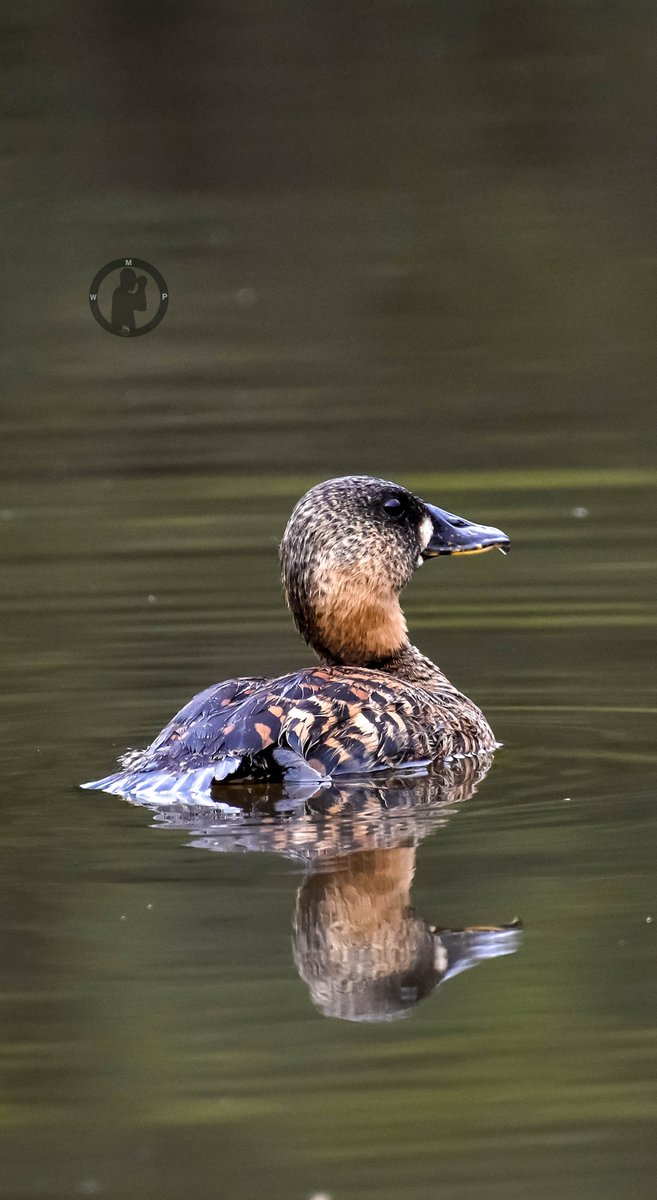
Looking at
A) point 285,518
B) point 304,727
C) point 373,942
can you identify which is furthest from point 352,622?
point 285,518

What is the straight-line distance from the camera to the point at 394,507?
8094mm

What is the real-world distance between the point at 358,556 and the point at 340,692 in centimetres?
99

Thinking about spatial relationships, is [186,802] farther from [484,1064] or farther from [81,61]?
[81,61]

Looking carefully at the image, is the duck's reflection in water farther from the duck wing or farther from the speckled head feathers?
the speckled head feathers

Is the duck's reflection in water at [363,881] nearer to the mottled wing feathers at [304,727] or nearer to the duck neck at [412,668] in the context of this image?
the mottled wing feathers at [304,727]

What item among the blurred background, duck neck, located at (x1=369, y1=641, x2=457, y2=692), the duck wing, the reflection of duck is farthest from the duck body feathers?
the reflection of duck

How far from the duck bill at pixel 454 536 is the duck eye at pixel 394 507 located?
136 millimetres

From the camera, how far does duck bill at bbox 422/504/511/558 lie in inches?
321

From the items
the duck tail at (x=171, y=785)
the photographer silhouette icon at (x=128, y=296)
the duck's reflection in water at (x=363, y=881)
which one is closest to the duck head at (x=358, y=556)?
the duck's reflection in water at (x=363, y=881)

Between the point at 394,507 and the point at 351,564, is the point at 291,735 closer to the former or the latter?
the point at 351,564

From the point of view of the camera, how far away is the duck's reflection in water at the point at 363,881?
17.8 feet

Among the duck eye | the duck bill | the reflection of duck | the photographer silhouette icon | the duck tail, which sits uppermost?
the photographer silhouette icon

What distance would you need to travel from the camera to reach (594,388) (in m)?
13.5

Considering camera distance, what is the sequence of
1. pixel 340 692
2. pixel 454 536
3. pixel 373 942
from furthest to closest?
pixel 454 536 → pixel 340 692 → pixel 373 942
